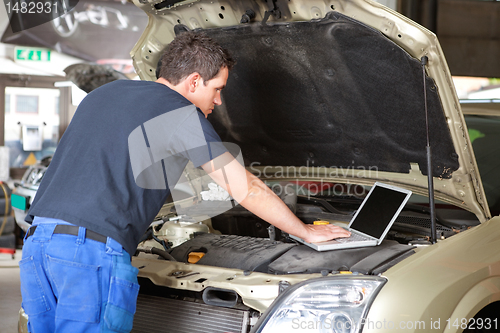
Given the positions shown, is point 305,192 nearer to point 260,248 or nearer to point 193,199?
point 193,199

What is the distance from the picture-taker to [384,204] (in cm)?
183

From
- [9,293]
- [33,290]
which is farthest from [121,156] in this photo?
[9,293]

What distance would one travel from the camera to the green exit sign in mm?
5613

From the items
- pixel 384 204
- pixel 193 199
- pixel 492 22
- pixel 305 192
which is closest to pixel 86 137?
pixel 384 204

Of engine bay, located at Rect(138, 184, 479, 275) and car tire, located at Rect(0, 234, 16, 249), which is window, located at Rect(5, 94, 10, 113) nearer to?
car tire, located at Rect(0, 234, 16, 249)

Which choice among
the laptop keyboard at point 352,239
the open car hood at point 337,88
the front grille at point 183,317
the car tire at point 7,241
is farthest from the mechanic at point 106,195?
the car tire at point 7,241

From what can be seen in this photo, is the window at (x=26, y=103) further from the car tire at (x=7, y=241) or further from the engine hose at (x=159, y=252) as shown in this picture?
the engine hose at (x=159, y=252)

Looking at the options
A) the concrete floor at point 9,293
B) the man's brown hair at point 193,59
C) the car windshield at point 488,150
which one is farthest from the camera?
the concrete floor at point 9,293

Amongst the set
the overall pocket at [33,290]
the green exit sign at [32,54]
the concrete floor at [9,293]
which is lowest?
the concrete floor at [9,293]

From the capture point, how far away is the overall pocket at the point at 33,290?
1343mm

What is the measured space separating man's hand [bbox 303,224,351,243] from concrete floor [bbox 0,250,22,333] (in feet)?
8.40

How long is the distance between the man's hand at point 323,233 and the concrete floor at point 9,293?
256 centimetres

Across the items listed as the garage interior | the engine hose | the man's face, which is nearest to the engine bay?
the engine hose

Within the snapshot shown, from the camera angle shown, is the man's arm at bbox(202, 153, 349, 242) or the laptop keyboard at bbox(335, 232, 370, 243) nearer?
the man's arm at bbox(202, 153, 349, 242)
